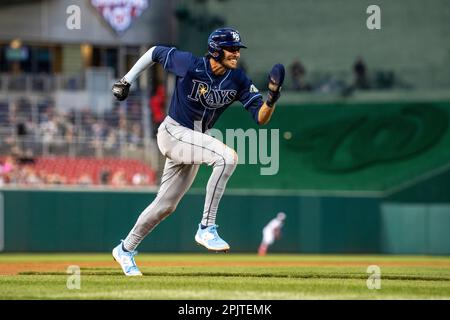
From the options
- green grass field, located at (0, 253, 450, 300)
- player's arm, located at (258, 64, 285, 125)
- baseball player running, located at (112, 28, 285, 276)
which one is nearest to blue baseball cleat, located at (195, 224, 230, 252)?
baseball player running, located at (112, 28, 285, 276)

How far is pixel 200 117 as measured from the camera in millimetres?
8711

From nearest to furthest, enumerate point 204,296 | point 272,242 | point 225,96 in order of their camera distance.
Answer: point 204,296
point 225,96
point 272,242

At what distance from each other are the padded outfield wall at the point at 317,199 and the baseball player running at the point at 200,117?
38.0 ft

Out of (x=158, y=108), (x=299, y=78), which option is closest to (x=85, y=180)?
(x=158, y=108)

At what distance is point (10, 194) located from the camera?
65.3ft

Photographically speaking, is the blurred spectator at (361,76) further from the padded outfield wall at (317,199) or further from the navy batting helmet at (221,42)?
the navy batting helmet at (221,42)

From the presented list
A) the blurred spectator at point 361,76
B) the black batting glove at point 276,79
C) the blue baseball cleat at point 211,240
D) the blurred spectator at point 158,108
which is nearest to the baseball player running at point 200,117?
the blue baseball cleat at point 211,240

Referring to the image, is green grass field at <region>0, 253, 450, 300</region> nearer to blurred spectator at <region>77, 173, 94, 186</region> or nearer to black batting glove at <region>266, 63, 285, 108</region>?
black batting glove at <region>266, 63, 285, 108</region>

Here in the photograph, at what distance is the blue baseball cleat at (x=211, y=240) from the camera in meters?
8.34

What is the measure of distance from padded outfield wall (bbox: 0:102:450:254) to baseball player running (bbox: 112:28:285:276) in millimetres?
11596

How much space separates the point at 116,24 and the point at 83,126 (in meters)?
5.61

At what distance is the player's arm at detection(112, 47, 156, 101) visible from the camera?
8695mm
